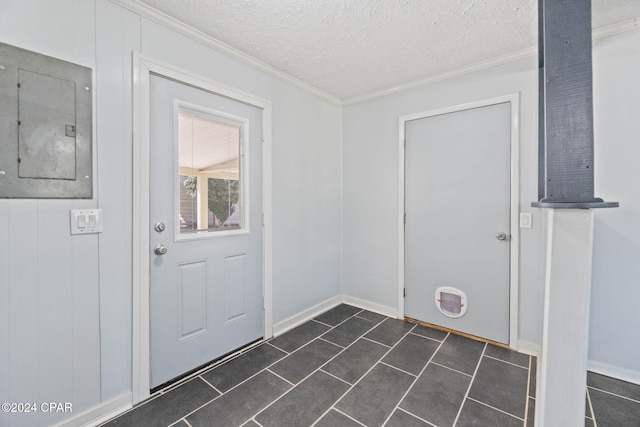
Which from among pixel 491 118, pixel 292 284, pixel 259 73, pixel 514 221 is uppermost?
pixel 259 73

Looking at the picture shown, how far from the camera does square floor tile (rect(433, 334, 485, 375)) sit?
2.14 meters

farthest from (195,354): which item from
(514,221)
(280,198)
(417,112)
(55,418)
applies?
(417,112)

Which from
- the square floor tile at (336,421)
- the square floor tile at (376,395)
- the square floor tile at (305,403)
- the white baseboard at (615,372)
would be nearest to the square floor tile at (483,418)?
the square floor tile at (376,395)

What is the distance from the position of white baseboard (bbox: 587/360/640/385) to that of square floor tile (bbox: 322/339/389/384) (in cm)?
148

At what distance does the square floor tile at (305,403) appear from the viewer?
5.30ft

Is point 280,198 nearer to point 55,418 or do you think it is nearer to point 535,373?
point 55,418

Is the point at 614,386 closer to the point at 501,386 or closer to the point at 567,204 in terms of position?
the point at 501,386

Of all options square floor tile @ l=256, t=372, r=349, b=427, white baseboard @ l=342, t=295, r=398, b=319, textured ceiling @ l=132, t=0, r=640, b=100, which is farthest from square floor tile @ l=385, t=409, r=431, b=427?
textured ceiling @ l=132, t=0, r=640, b=100

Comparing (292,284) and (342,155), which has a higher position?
(342,155)

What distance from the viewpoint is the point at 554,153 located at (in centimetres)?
98

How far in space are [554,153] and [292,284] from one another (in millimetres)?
2333

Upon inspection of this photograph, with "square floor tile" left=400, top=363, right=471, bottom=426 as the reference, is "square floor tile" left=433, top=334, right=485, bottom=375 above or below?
above

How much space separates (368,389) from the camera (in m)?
1.89

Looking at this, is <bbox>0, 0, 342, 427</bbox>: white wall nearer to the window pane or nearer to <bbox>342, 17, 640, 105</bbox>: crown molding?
the window pane
